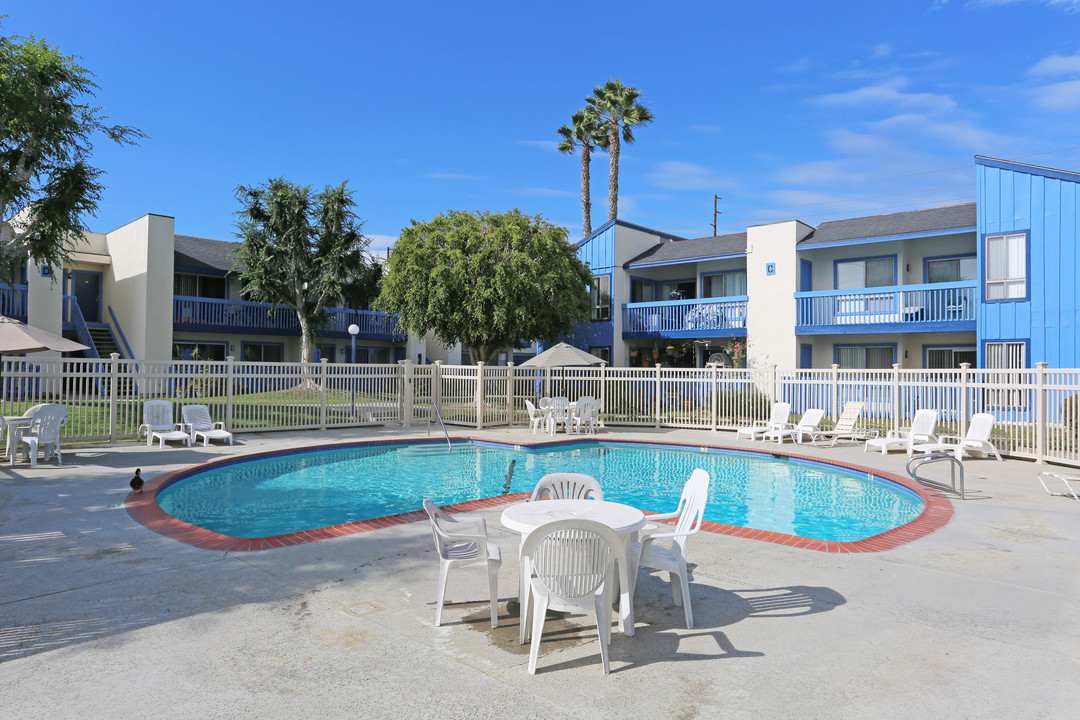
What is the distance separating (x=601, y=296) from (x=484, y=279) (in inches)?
271

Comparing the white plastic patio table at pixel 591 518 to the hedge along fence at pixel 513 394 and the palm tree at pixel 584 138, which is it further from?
the palm tree at pixel 584 138

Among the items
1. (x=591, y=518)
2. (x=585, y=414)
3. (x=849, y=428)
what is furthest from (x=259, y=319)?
(x=591, y=518)

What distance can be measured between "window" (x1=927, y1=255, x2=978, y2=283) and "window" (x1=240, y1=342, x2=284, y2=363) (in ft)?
84.1

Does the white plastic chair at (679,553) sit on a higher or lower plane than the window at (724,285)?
lower

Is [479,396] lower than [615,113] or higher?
lower

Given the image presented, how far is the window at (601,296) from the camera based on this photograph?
28.1 metres

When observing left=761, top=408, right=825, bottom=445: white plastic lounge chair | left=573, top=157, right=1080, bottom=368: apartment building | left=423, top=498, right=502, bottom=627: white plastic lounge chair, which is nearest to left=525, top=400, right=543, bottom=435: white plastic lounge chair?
left=761, top=408, right=825, bottom=445: white plastic lounge chair

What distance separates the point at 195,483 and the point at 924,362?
70.8ft

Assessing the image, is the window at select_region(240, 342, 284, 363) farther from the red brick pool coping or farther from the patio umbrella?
the red brick pool coping

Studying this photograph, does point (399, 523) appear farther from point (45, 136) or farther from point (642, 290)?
point (642, 290)

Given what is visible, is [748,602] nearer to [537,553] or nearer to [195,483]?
[537,553]

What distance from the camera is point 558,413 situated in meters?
18.1

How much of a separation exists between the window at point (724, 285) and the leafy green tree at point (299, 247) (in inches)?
565

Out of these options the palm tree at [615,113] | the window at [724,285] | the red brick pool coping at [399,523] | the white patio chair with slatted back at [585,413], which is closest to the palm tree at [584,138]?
the palm tree at [615,113]
